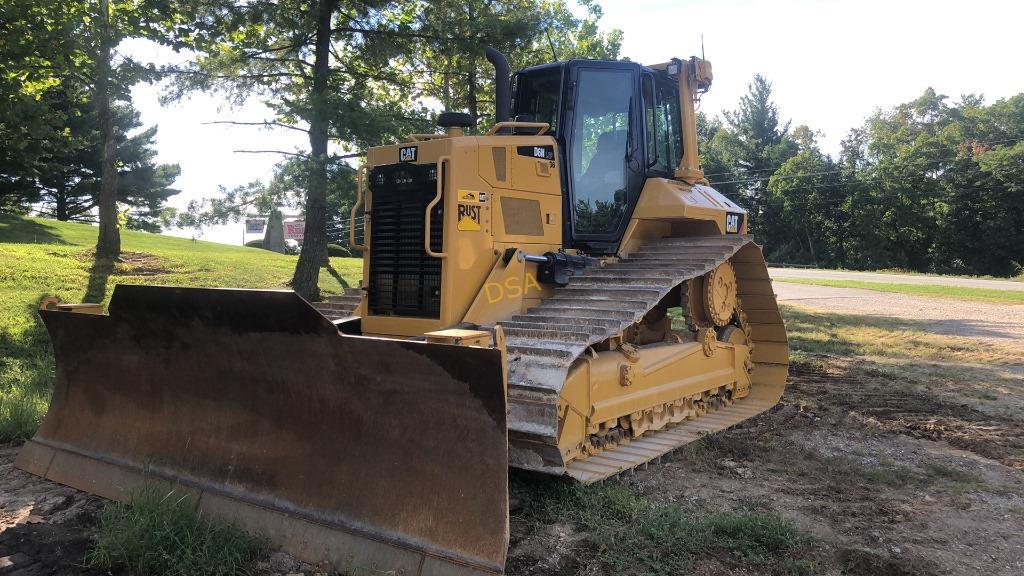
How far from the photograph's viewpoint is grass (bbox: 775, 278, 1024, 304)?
65.8 feet

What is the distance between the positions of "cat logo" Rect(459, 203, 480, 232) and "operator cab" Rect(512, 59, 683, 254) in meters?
1.04

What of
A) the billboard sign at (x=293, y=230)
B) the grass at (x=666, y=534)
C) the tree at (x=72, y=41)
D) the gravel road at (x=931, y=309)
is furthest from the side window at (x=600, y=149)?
the billboard sign at (x=293, y=230)

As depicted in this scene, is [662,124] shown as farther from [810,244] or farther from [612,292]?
[810,244]

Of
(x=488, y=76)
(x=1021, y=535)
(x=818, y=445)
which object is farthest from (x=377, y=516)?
(x=488, y=76)

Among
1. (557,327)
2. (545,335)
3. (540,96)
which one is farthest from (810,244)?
(545,335)

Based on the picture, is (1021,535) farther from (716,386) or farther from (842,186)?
(842,186)

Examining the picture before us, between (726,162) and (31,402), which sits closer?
(31,402)

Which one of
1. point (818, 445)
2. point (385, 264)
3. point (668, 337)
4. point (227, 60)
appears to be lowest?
point (818, 445)

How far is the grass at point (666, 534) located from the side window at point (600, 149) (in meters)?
2.66

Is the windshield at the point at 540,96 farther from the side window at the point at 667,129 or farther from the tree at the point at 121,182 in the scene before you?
the tree at the point at 121,182

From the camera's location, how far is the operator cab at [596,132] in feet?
20.2

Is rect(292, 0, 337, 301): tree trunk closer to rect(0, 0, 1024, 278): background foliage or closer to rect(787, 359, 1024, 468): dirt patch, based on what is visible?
rect(0, 0, 1024, 278): background foliage

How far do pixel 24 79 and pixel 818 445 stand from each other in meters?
11.7

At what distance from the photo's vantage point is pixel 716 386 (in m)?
7.04
